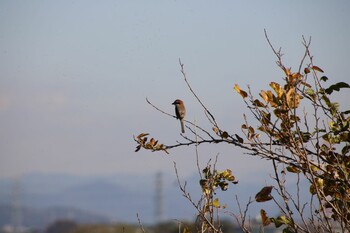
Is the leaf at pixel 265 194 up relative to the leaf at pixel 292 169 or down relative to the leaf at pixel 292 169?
down

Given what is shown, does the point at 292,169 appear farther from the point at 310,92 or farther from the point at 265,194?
the point at 310,92

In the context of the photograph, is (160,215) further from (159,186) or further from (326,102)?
(326,102)

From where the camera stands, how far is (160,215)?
328ft

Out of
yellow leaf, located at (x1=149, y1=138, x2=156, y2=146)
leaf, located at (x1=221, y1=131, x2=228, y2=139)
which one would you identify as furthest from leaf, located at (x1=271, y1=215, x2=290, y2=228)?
yellow leaf, located at (x1=149, y1=138, x2=156, y2=146)

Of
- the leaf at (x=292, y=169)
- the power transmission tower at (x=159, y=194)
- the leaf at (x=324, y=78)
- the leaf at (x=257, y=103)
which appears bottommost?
the leaf at (x=292, y=169)

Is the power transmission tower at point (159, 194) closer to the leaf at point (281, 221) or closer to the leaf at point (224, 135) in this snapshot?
the leaf at point (224, 135)

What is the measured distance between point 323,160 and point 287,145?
0.22 metres

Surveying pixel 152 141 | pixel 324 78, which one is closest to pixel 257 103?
pixel 324 78

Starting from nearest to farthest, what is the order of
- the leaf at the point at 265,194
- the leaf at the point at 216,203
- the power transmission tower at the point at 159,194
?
1. the leaf at the point at 265,194
2. the leaf at the point at 216,203
3. the power transmission tower at the point at 159,194

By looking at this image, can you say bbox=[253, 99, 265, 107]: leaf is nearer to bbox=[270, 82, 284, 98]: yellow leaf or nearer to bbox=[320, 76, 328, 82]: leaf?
bbox=[270, 82, 284, 98]: yellow leaf

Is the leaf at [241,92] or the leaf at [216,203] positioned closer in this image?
the leaf at [241,92]

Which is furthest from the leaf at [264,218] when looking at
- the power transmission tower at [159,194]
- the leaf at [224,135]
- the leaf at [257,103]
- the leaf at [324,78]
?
the power transmission tower at [159,194]

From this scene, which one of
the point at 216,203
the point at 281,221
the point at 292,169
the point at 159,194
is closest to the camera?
the point at 281,221

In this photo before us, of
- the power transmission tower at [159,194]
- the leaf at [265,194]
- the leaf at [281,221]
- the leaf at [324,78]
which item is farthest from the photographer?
the power transmission tower at [159,194]
